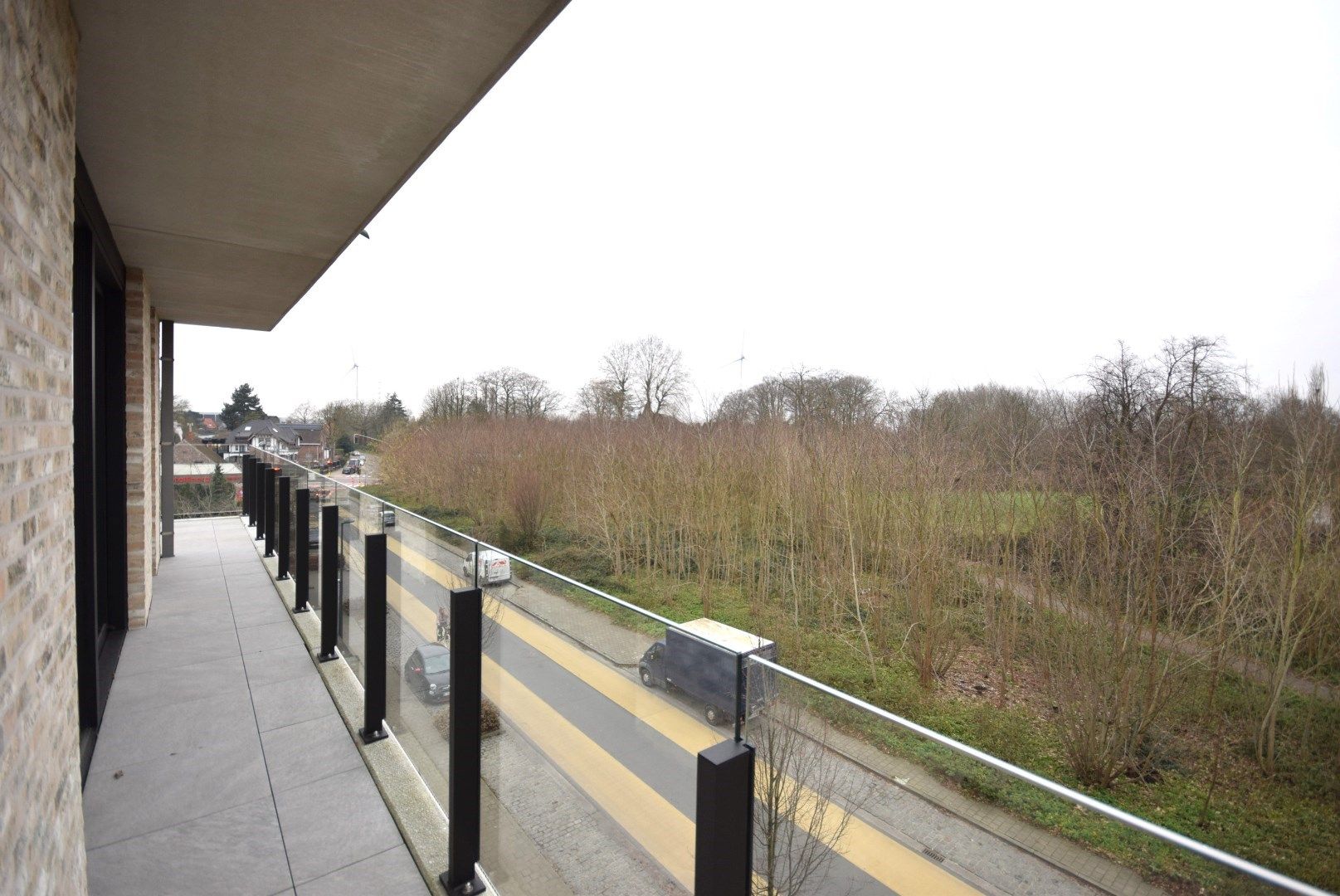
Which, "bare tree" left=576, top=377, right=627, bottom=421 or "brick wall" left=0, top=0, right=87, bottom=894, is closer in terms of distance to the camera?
"brick wall" left=0, top=0, right=87, bottom=894

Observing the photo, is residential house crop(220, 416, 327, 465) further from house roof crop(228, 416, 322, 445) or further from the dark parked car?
the dark parked car

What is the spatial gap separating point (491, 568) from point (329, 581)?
247cm

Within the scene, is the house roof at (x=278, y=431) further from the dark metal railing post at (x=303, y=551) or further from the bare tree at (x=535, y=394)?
the dark metal railing post at (x=303, y=551)

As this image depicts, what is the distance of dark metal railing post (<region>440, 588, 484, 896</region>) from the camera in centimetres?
211

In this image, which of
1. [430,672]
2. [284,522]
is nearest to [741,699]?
[430,672]

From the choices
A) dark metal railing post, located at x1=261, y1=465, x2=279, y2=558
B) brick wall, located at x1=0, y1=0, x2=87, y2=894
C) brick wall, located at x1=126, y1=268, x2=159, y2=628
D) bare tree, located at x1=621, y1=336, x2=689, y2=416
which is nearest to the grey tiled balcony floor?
brick wall, located at x1=126, y1=268, x2=159, y2=628

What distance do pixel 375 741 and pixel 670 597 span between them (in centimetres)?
745

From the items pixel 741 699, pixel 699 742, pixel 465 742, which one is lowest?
pixel 465 742

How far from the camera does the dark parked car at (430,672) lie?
2.39 m

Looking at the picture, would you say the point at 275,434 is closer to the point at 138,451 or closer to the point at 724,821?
the point at 138,451

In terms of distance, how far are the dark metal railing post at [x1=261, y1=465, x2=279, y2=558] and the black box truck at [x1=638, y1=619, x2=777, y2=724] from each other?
647cm

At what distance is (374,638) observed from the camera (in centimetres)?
310

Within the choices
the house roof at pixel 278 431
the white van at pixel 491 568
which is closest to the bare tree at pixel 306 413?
the house roof at pixel 278 431

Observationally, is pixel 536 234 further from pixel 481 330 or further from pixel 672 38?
pixel 672 38
